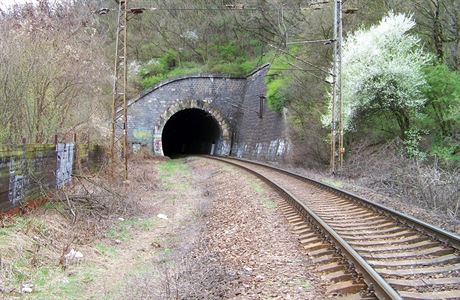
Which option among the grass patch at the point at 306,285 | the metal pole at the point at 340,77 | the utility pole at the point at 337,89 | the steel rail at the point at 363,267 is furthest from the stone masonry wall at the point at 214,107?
the grass patch at the point at 306,285

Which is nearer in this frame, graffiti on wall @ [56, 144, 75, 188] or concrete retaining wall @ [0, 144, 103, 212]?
concrete retaining wall @ [0, 144, 103, 212]

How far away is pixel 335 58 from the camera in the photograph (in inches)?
648

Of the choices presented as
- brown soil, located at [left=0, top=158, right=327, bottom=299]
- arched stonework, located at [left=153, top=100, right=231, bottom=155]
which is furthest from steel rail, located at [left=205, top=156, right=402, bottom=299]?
arched stonework, located at [left=153, top=100, right=231, bottom=155]

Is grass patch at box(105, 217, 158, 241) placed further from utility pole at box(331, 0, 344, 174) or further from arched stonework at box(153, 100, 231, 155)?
arched stonework at box(153, 100, 231, 155)

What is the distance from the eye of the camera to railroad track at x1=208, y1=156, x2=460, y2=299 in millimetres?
4867

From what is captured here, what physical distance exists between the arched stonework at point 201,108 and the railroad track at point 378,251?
23.5 meters

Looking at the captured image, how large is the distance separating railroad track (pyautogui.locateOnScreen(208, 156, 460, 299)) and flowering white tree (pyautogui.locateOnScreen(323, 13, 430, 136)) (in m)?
8.13

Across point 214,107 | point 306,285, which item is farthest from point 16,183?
point 214,107

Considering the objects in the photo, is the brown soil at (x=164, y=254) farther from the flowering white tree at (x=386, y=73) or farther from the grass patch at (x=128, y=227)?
the flowering white tree at (x=386, y=73)

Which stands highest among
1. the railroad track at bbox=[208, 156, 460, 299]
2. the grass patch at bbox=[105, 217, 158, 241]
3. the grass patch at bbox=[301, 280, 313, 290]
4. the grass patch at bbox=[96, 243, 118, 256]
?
the railroad track at bbox=[208, 156, 460, 299]

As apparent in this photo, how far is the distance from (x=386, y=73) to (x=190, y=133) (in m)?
32.2

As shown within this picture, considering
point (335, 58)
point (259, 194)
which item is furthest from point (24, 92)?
point (335, 58)

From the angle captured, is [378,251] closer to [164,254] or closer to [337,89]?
[164,254]

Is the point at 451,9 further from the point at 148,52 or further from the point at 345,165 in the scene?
the point at 148,52
